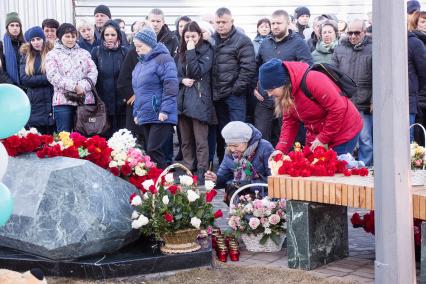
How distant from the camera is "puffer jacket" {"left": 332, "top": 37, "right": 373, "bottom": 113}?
10458 mm

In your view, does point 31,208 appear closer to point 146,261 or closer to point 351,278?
point 146,261

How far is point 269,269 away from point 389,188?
1748 millimetres

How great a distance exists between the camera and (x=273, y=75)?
22.9 feet

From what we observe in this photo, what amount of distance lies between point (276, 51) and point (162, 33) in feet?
5.93

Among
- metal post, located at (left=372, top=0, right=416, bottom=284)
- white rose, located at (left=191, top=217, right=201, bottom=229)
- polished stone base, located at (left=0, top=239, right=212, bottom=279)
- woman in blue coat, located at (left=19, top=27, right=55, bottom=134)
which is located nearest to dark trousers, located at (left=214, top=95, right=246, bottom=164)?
woman in blue coat, located at (left=19, top=27, right=55, bottom=134)

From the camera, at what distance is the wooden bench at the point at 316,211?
6117 millimetres

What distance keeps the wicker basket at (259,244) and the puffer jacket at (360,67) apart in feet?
12.7

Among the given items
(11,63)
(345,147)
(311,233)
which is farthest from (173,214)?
(11,63)

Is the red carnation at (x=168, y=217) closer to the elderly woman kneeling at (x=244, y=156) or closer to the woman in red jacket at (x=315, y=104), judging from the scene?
the woman in red jacket at (x=315, y=104)

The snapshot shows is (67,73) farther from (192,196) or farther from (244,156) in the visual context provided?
(192,196)

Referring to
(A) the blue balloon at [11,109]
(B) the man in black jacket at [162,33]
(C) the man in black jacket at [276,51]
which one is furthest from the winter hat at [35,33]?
(A) the blue balloon at [11,109]

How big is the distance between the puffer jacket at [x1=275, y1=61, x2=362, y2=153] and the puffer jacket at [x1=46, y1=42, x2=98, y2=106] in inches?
154

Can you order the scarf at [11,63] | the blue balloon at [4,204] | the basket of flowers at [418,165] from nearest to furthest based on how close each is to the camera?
the blue balloon at [4,204] < the basket of flowers at [418,165] < the scarf at [11,63]

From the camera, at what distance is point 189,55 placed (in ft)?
34.7
